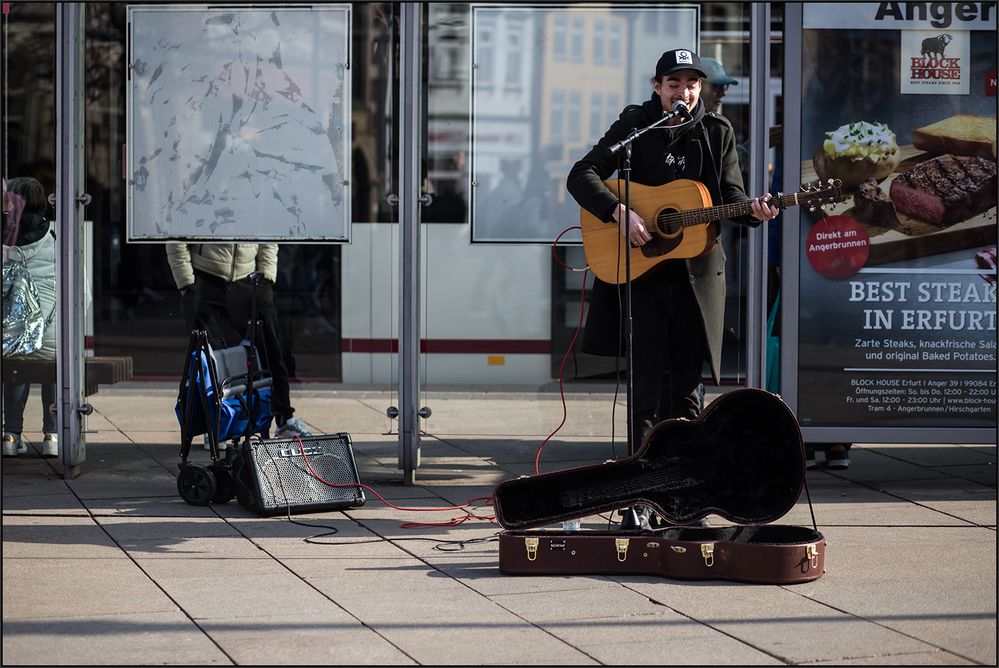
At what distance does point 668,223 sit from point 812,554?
158cm

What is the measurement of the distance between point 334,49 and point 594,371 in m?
2.24

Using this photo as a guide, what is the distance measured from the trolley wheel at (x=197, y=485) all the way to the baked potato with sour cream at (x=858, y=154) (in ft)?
11.3

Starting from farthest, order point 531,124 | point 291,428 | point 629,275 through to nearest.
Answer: point 291,428, point 531,124, point 629,275

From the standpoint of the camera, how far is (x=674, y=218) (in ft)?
18.4

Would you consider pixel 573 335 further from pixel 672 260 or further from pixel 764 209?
pixel 764 209

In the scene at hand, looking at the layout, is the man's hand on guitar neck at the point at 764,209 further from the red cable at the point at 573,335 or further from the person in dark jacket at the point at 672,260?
the red cable at the point at 573,335

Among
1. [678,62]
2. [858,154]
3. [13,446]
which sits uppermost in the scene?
[678,62]

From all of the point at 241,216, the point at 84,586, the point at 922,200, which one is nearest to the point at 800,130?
the point at 922,200

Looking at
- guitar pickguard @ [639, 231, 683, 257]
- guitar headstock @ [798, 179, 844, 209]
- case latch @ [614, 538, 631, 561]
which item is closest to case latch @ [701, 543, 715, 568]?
case latch @ [614, 538, 631, 561]

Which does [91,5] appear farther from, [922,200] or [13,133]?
[922,200]

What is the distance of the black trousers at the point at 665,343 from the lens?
5711 mm

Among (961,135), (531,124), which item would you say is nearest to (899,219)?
(961,135)

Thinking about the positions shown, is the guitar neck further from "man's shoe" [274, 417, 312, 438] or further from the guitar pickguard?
"man's shoe" [274, 417, 312, 438]

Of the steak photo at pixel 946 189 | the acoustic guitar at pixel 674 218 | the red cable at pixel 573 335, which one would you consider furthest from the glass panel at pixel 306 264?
the steak photo at pixel 946 189
